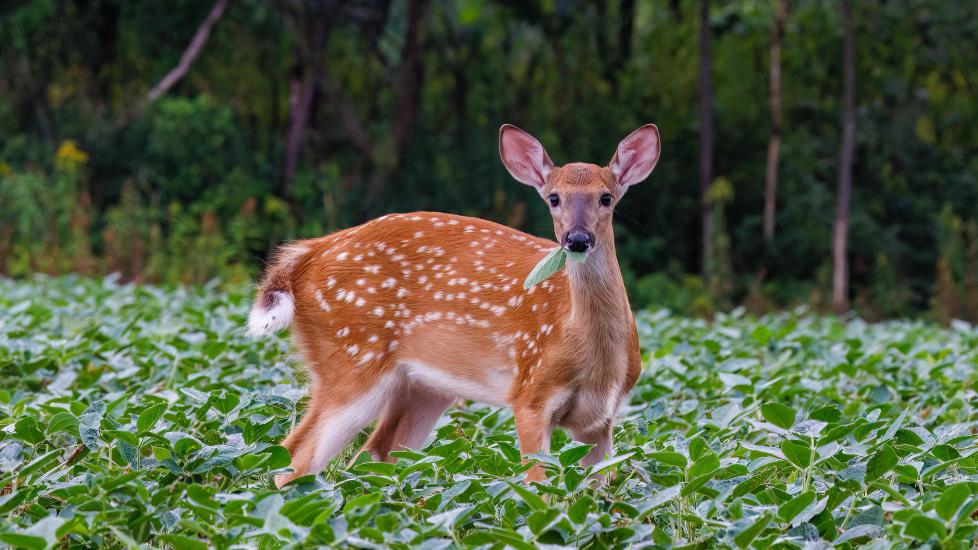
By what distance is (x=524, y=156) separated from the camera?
4.49 meters

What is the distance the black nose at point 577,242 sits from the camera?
391 centimetres

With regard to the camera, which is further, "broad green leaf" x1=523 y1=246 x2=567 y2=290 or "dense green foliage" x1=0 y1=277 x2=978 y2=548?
"broad green leaf" x1=523 y1=246 x2=567 y2=290

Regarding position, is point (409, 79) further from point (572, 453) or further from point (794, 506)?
point (794, 506)

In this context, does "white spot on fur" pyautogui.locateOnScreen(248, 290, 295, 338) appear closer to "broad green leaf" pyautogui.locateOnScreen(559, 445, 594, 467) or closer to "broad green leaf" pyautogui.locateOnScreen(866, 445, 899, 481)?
"broad green leaf" pyautogui.locateOnScreen(559, 445, 594, 467)

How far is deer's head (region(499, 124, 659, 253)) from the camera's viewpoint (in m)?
4.05

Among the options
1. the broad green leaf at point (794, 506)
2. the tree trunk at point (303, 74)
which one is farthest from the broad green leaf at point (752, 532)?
the tree trunk at point (303, 74)

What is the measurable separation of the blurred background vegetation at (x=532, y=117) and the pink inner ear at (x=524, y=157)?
9746 mm

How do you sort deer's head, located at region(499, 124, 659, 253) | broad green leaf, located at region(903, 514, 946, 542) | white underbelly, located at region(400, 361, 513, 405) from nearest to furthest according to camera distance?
broad green leaf, located at region(903, 514, 946, 542) → deer's head, located at region(499, 124, 659, 253) → white underbelly, located at region(400, 361, 513, 405)

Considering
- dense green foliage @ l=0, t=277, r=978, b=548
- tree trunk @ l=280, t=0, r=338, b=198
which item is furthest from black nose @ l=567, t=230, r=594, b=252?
tree trunk @ l=280, t=0, r=338, b=198

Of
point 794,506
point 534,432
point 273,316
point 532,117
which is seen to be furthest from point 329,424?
point 532,117

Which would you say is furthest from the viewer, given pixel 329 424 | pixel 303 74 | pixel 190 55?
pixel 190 55

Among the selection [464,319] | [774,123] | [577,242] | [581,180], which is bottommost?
[774,123]

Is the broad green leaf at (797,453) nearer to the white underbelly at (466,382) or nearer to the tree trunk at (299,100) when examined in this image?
the white underbelly at (466,382)

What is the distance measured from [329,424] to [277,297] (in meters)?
0.52
